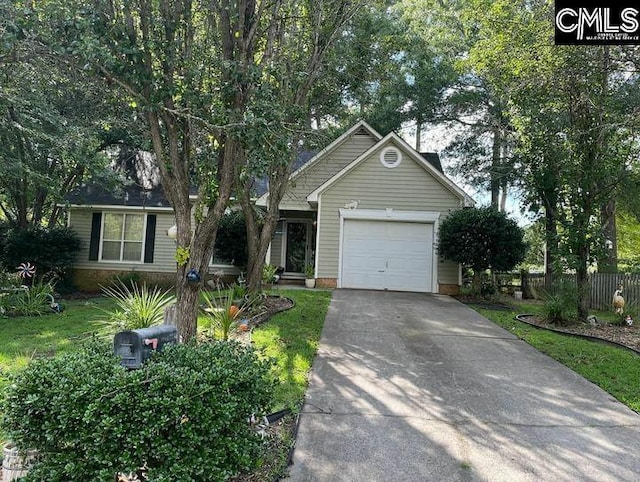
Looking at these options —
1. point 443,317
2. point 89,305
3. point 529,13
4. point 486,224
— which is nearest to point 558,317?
point 443,317

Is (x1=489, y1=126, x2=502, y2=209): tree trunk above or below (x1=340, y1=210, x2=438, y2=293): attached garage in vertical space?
above

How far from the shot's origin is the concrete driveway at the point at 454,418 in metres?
3.31

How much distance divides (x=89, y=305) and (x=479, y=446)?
10911 millimetres

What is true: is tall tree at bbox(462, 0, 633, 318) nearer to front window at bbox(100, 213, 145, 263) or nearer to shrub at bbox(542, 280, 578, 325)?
shrub at bbox(542, 280, 578, 325)

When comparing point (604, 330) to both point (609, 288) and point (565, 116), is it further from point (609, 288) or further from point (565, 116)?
Answer: point (565, 116)

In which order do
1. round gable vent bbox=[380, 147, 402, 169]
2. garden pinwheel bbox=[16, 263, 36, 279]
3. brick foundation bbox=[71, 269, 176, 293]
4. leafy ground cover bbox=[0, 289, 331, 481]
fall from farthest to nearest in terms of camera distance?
1. brick foundation bbox=[71, 269, 176, 293]
2. round gable vent bbox=[380, 147, 402, 169]
3. garden pinwheel bbox=[16, 263, 36, 279]
4. leafy ground cover bbox=[0, 289, 331, 481]

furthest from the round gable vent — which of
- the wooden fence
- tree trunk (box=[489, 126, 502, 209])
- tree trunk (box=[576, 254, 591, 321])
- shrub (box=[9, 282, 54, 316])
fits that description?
shrub (box=[9, 282, 54, 316])

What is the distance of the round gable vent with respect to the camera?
14.1 metres

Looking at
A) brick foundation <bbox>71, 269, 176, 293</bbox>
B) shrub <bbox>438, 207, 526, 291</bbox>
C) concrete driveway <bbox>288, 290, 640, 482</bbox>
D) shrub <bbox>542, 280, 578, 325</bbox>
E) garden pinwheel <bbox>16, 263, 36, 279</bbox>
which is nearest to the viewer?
concrete driveway <bbox>288, 290, 640, 482</bbox>

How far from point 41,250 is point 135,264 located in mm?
2953

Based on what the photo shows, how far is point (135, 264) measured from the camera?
15.7 meters

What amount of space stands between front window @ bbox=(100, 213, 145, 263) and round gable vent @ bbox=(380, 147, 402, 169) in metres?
8.96

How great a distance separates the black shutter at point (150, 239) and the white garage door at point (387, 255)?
713 centimetres

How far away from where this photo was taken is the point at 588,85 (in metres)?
8.90
